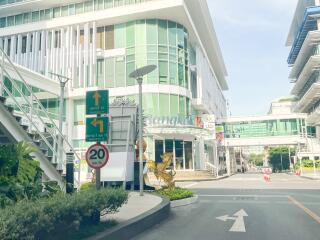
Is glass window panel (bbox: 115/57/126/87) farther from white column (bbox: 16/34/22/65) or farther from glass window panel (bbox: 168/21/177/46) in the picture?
white column (bbox: 16/34/22/65)

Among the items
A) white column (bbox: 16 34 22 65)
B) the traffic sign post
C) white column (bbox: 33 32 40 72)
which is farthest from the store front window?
the traffic sign post

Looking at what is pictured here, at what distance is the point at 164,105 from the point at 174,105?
4.27 ft

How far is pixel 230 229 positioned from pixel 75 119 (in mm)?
33003

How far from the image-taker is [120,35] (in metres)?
38.4

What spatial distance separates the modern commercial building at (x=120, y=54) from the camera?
1406 inches

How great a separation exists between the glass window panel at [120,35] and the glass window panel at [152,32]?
3.06 m

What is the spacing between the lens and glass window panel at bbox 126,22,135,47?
123ft

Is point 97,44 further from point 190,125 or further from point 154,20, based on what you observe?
point 190,125

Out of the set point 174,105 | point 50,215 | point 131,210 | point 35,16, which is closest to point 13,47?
point 35,16

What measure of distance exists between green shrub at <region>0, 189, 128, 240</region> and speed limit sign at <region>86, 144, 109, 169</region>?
0.67 meters

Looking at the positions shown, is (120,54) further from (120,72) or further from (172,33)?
(172,33)

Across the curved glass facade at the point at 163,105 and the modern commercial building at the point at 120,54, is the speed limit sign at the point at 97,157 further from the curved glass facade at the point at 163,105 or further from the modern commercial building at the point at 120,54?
the curved glass facade at the point at 163,105

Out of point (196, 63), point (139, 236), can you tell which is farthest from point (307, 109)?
point (139, 236)

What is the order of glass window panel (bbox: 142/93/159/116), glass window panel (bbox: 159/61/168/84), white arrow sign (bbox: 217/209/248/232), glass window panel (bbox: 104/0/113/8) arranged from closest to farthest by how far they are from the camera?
white arrow sign (bbox: 217/209/248/232)
glass window panel (bbox: 142/93/159/116)
glass window panel (bbox: 159/61/168/84)
glass window panel (bbox: 104/0/113/8)
